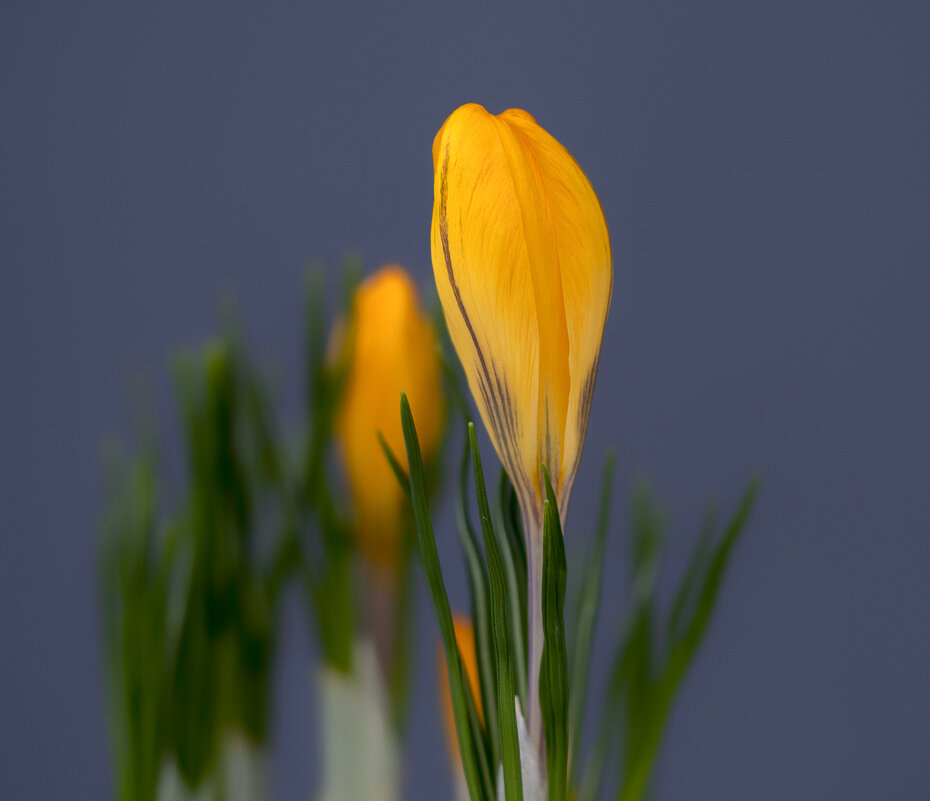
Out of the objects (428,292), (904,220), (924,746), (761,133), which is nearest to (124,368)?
(428,292)

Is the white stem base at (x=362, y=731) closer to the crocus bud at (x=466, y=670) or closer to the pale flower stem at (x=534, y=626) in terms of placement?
the crocus bud at (x=466, y=670)

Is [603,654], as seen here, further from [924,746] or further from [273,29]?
[273,29]

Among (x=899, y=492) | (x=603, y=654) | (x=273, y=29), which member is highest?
(x=273, y=29)

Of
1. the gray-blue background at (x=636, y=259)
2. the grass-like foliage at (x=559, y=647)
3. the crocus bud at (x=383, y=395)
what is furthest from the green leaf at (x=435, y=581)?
the gray-blue background at (x=636, y=259)

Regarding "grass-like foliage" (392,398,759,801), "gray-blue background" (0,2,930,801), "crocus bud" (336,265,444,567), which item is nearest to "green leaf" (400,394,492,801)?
"grass-like foliage" (392,398,759,801)

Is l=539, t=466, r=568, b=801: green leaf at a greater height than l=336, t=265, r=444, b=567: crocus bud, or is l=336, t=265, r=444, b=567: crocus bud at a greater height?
l=336, t=265, r=444, b=567: crocus bud

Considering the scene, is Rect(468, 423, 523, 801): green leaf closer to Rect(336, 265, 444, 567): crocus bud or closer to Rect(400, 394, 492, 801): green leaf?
Rect(400, 394, 492, 801): green leaf

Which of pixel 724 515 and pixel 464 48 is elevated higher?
pixel 464 48
